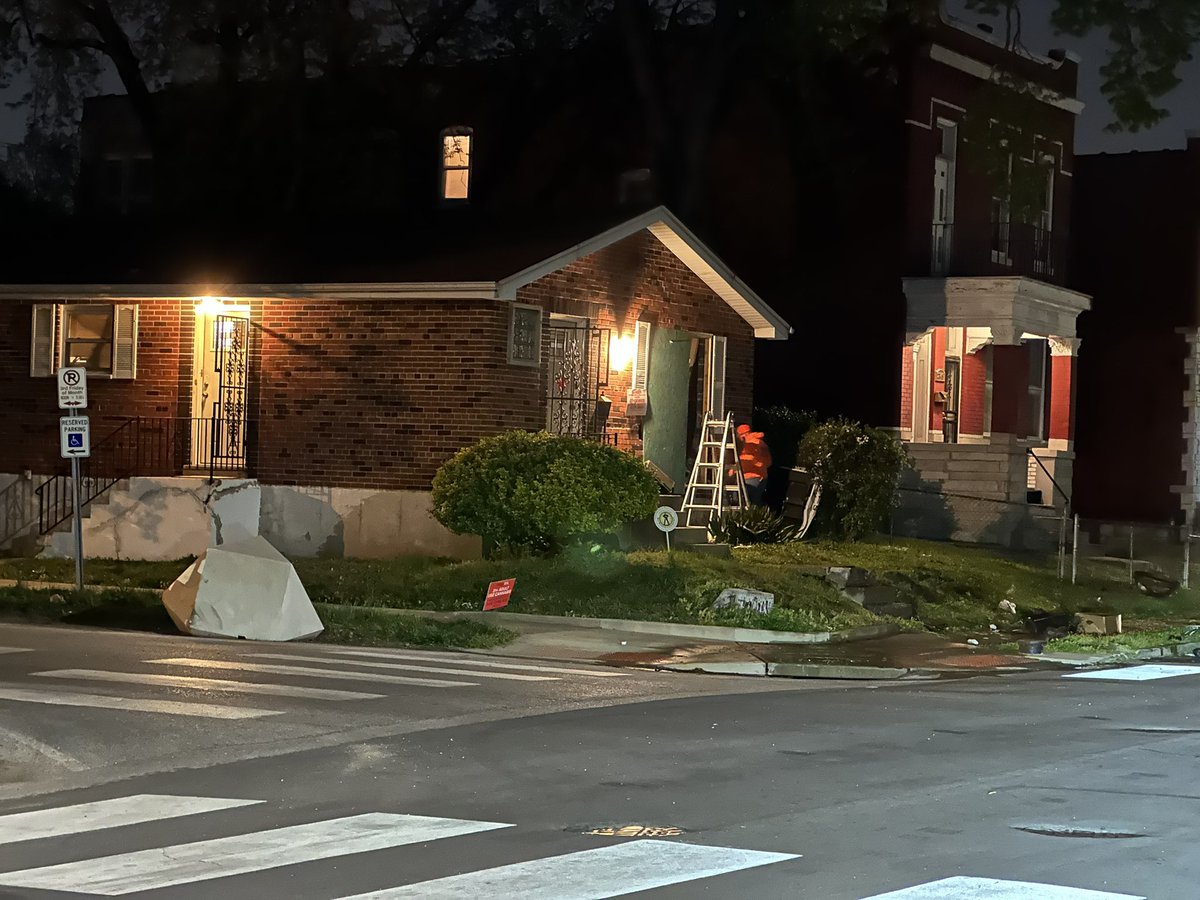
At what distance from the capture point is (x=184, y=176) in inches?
1428

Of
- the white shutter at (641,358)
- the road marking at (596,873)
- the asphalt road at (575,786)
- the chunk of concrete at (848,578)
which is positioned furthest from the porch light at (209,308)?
the road marking at (596,873)

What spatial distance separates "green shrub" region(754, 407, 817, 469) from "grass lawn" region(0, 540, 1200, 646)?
5408 mm

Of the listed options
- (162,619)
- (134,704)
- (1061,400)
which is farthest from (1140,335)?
(134,704)

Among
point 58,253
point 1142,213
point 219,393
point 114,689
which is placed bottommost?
point 114,689

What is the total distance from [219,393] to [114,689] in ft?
45.1

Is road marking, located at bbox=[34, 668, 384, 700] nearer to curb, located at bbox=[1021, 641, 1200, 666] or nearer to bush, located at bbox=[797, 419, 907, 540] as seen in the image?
curb, located at bbox=[1021, 641, 1200, 666]

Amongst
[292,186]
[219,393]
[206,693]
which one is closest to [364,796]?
[206,693]

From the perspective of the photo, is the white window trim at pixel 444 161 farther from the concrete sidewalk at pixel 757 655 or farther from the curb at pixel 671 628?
the concrete sidewalk at pixel 757 655

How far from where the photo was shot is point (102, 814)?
974 cm

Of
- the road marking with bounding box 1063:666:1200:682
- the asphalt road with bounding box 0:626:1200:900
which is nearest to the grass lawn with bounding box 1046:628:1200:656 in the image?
the road marking with bounding box 1063:666:1200:682

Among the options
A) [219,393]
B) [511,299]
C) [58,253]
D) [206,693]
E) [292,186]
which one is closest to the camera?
[206,693]

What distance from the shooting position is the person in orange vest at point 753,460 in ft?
96.4

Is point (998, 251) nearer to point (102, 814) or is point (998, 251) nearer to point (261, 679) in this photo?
point (261, 679)

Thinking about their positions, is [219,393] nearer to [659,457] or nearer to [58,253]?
[58,253]
